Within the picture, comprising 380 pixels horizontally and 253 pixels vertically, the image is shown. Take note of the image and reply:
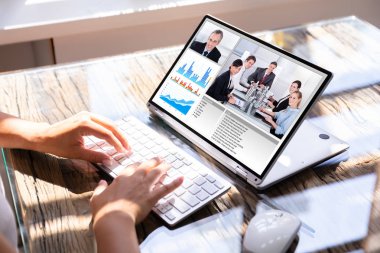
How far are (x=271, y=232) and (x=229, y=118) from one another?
276 millimetres

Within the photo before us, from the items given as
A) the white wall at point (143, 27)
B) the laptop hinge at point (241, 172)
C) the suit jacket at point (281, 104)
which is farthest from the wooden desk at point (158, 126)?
the white wall at point (143, 27)

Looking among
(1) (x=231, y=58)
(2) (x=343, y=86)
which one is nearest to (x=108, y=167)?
(1) (x=231, y=58)

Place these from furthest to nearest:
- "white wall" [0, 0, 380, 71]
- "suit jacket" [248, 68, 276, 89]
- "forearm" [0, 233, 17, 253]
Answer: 1. "white wall" [0, 0, 380, 71]
2. "suit jacket" [248, 68, 276, 89]
3. "forearm" [0, 233, 17, 253]

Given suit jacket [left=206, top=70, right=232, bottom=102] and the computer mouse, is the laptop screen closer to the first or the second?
suit jacket [left=206, top=70, right=232, bottom=102]

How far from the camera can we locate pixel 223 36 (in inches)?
44.1

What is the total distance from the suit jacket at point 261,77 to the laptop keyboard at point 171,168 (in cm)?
18

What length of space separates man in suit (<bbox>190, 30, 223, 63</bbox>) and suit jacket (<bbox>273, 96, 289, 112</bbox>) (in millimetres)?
176

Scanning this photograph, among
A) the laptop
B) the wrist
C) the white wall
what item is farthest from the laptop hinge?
the white wall

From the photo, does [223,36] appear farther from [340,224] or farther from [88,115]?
[340,224]

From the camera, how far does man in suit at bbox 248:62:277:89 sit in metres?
1.02

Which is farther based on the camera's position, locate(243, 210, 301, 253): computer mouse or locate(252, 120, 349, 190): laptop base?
locate(252, 120, 349, 190): laptop base

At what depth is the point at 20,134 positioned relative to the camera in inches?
41.9

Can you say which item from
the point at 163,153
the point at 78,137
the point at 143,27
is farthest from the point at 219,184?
the point at 143,27

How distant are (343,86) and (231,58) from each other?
308 mm
